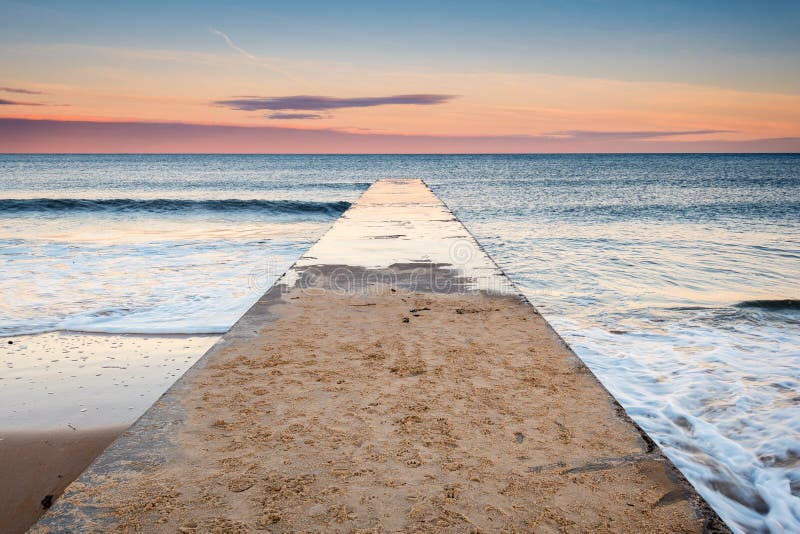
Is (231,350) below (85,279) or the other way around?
the other way around

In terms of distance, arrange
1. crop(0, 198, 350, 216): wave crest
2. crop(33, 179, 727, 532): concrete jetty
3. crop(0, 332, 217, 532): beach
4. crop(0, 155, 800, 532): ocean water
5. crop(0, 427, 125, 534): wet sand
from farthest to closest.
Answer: crop(0, 198, 350, 216): wave crest → crop(0, 155, 800, 532): ocean water → crop(0, 332, 217, 532): beach → crop(0, 427, 125, 534): wet sand → crop(33, 179, 727, 532): concrete jetty

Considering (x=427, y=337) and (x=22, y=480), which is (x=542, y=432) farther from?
(x=22, y=480)

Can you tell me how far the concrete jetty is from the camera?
1595mm

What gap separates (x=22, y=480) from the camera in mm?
2910

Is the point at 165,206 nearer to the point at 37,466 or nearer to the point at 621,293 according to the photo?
the point at 621,293

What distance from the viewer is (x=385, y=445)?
1.97 m

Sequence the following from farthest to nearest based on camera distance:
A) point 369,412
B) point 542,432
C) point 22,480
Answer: point 22,480
point 369,412
point 542,432

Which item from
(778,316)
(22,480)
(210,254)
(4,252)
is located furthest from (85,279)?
(778,316)

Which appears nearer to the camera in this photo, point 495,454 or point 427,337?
point 495,454

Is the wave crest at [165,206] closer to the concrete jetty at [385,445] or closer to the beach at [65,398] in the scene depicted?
the beach at [65,398]

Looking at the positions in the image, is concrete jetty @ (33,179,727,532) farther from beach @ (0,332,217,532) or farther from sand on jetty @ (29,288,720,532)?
beach @ (0,332,217,532)

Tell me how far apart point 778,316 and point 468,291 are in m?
4.79

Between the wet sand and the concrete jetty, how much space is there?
99 cm

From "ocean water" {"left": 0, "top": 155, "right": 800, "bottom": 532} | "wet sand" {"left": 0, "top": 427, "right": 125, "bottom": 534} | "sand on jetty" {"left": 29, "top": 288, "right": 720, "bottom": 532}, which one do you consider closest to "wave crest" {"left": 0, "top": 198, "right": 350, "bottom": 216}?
"ocean water" {"left": 0, "top": 155, "right": 800, "bottom": 532}
